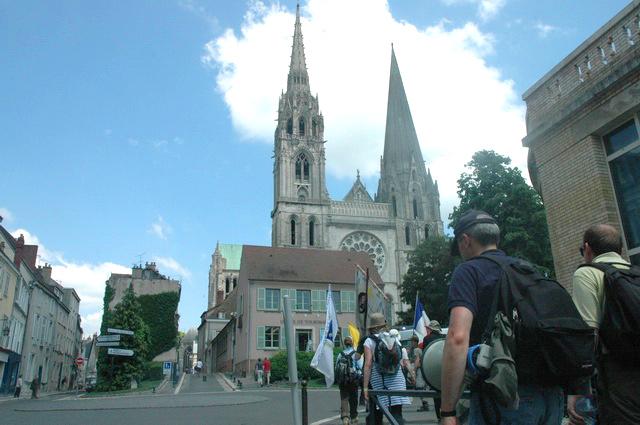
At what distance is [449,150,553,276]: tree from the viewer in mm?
28312

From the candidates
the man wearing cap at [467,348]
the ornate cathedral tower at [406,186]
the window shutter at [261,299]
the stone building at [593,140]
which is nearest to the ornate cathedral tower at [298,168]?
the ornate cathedral tower at [406,186]

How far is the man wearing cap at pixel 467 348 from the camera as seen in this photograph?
2578 millimetres

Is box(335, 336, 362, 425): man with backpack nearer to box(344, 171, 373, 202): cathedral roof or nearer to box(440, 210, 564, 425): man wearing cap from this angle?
box(440, 210, 564, 425): man wearing cap

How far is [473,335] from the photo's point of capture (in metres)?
2.79

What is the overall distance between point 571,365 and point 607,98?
6676 mm

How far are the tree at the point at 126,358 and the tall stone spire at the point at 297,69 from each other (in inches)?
2056

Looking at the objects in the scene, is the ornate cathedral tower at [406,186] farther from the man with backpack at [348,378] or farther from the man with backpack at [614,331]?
the man with backpack at [614,331]

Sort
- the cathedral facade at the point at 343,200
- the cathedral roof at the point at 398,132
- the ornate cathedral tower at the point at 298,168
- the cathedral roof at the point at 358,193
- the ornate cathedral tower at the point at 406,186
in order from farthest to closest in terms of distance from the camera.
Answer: the cathedral roof at the point at 398,132, the cathedral roof at the point at 358,193, the ornate cathedral tower at the point at 406,186, the cathedral facade at the point at 343,200, the ornate cathedral tower at the point at 298,168

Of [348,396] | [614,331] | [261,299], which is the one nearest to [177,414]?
[348,396]

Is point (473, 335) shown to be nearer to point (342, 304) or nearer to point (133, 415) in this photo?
point (133, 415)

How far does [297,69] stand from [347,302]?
159 feet

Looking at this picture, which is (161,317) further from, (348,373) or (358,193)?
(348,373)

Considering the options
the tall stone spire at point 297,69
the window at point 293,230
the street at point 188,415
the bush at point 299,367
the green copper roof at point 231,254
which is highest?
the tall stone spire at point 297,69

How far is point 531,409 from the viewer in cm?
267
